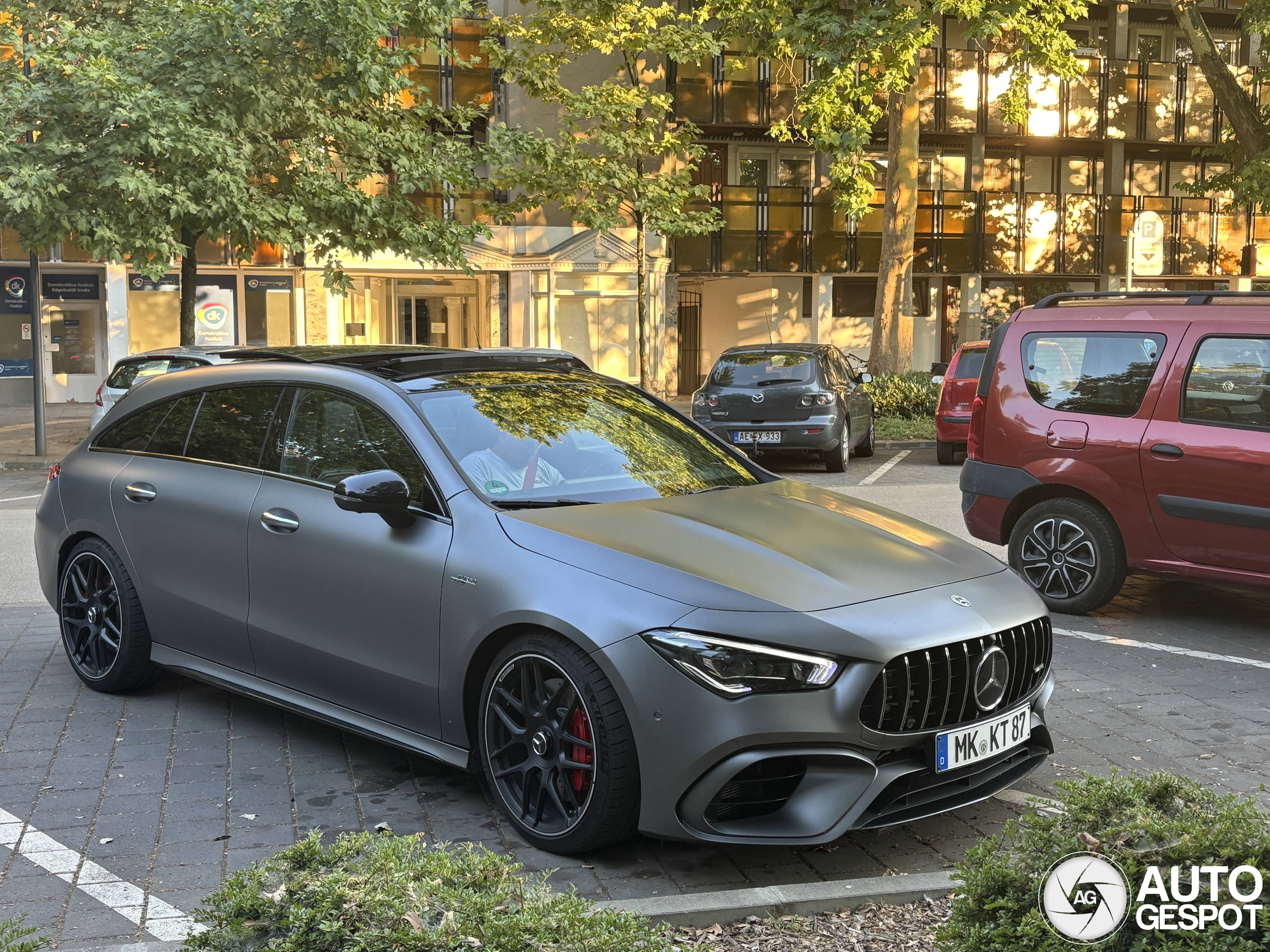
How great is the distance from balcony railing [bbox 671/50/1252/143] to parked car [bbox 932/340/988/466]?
50.4ft

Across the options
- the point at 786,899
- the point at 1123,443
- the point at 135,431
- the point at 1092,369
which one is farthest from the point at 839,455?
the point at 786,899

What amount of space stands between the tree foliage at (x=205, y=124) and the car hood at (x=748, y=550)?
1476cm

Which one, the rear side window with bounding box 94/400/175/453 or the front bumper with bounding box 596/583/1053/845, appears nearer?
the front bumper with bounding box 596/583/1053/845

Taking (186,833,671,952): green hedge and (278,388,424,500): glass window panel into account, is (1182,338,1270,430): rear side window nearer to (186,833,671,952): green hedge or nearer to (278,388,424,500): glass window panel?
(278,388,424,500): glass window panel

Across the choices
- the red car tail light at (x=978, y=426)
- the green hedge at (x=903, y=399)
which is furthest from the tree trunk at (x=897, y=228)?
the red car tail light at (x=978, y=426)

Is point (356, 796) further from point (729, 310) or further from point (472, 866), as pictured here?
point (729, 310)

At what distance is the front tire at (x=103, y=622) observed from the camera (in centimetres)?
577

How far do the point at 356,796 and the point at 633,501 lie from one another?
144cm

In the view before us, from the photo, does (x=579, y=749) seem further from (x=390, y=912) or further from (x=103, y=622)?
(x=103, y=622)

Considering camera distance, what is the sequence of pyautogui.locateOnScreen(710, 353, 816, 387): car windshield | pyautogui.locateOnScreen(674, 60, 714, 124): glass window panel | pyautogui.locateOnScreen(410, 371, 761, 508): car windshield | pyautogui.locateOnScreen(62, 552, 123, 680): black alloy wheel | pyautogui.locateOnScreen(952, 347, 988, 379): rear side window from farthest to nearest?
pyautogui.locateOnScreen(674, 60, 714, 124): glass window panel
pyautogui.locateOnScreen(952, 347, 988, 379): rear side window
pyautogui.locateOnScreen(710, 353, 816, 387): car windshield
pyautogui.locateOnScreen(62, 552, 123, 680): black alloy wheel
pyautogui.locateOnScreen(410, 371, 761, 508): car windshield

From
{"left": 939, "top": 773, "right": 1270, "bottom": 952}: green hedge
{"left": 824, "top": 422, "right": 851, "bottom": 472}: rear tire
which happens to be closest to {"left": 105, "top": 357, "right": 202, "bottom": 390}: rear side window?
{"left": 824, "top": 422, "right": 851, "bottom": 472}: rear tire

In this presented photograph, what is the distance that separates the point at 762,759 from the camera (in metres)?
3.71

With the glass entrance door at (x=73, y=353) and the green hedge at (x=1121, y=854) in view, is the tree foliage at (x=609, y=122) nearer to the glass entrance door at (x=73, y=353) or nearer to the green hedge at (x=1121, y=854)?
the glass entrance door at (x=73, y=353)

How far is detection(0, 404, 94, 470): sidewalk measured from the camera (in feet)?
61.7
